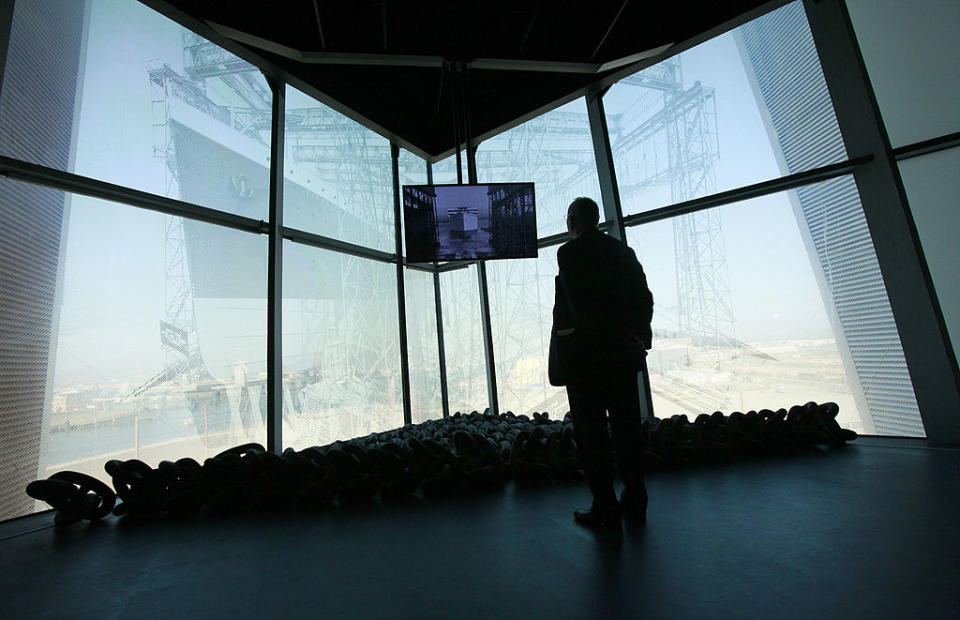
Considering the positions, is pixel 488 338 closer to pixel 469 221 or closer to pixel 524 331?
pixel 524 331

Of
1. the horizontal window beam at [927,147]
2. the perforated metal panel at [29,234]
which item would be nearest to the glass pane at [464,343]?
the perforated metal panel at [29,234]

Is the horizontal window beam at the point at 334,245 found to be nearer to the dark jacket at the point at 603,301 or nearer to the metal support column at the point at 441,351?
the metal support column at the point at 441,351

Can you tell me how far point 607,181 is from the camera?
4.27 m

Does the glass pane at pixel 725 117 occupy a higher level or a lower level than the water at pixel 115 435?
higher

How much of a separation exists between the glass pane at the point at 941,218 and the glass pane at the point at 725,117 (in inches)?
19.7

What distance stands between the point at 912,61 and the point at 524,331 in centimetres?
372

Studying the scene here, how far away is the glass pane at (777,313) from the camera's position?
3.05 meters

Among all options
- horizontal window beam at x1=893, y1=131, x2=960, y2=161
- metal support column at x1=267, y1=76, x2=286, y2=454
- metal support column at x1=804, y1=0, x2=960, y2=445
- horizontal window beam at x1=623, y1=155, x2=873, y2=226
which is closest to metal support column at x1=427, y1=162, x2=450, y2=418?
metal support column at x1=267, y1=76, x2=286, y2=454

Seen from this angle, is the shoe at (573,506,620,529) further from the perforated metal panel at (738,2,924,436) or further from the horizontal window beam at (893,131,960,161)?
the horizontal window beam at (893,131,960,161)

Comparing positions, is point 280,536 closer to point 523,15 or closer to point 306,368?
point 306,368

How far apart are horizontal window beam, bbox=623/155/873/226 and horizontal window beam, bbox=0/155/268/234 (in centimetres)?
357

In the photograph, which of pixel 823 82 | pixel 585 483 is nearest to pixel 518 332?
pixel 585 483

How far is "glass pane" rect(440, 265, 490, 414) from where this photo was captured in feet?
16.8

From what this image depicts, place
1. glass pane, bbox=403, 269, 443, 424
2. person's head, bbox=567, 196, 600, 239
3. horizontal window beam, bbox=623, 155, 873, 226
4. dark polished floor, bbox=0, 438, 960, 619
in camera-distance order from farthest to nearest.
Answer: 1. glass pane, bbox=403, 269, 443, 424
2. horizontal window beam, bbox=623, 155, 873, 226
3. person's head, bbox=567, 196, 600, 239
4. dark polished floor, bbox=0, 438, 960, 619
